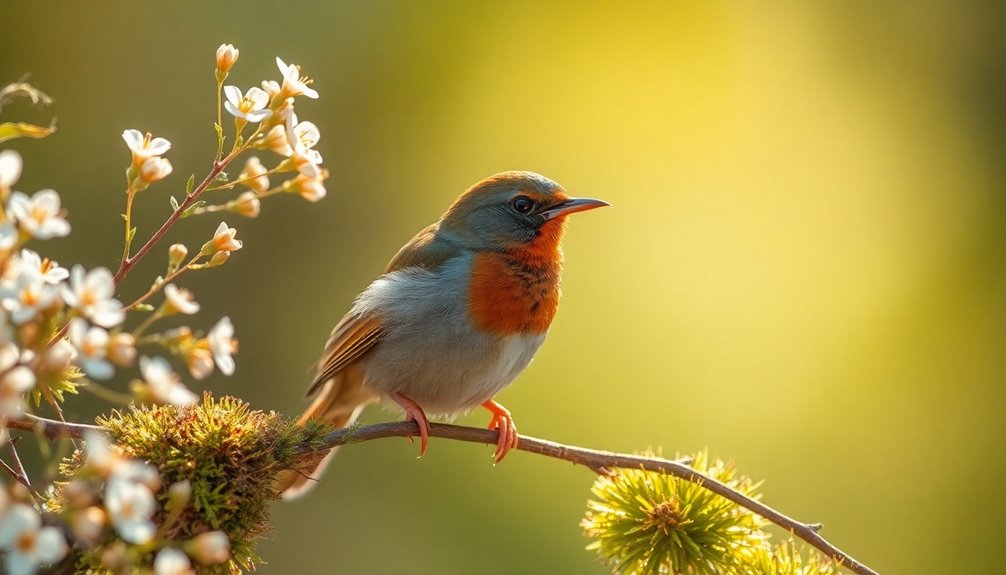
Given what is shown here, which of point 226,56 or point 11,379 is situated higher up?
point 226,56

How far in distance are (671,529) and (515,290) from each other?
1.76m

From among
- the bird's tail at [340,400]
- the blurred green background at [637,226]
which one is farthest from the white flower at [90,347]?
the blurred green background at [637,226]

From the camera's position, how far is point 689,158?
8117 millimetres

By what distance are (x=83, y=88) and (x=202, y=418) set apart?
594cm

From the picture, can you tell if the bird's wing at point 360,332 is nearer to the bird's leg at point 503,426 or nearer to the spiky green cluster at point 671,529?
the bird's leg at point 503,426

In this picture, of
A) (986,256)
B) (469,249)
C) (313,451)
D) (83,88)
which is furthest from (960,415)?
(83,88)

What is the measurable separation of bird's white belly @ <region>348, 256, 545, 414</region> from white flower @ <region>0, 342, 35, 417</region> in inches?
108

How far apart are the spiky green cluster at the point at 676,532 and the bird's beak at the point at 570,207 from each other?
198 cm

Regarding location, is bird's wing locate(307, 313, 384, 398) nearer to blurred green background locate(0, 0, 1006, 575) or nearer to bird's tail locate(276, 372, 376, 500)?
bird's tail locate(276, 372, 376, 500)

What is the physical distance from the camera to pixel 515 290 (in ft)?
13.9

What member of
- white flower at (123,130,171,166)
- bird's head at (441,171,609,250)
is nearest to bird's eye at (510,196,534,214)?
bird's head at (441,171,609,250)

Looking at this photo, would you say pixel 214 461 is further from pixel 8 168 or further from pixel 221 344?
pixel 8 168

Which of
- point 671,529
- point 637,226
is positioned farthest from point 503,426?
point 637,226

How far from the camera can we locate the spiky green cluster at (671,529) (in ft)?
8.58
